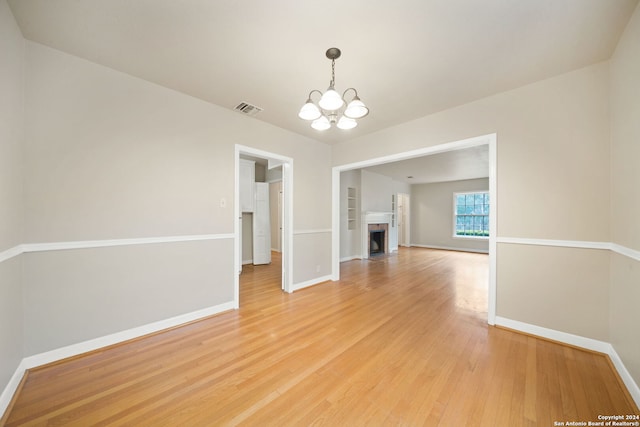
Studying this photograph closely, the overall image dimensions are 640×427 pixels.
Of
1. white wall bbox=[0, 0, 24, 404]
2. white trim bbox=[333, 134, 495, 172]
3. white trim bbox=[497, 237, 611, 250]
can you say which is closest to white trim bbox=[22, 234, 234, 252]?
white wall bbox=[0, 0, 24, 404]

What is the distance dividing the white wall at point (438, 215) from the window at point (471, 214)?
0.18 m

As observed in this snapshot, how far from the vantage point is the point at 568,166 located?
2.24 m

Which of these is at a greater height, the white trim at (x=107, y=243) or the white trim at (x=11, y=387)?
the white trim at (x=107, y=243)

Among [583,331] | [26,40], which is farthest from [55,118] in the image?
[583,331]

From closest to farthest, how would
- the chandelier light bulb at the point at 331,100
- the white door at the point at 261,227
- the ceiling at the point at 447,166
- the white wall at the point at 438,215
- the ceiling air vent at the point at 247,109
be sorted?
1. the chandelier light bulb at the point at 331,100
2. the ceiling air vent at the point at 247,109
3. the ceiling at the point at 447,166
4. the white door at the point at 261,227
5. the white wall at the point at 438,215

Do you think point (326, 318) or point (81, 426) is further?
point (326, 318)

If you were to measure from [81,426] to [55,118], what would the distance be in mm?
2319

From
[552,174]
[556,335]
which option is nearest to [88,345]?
[556,335]

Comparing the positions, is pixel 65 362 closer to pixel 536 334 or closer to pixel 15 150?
pixel 15 150

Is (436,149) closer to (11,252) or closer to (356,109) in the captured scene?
(356,109)

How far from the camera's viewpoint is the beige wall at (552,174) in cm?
210

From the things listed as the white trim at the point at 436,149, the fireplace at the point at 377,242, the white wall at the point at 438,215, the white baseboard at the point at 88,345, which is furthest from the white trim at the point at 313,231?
the white wall at the point at 438,215

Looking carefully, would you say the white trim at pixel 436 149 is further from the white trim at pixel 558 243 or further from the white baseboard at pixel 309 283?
the white baseboard at pixel 309 283

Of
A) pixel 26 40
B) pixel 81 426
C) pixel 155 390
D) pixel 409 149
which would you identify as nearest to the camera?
pixel 81 426
